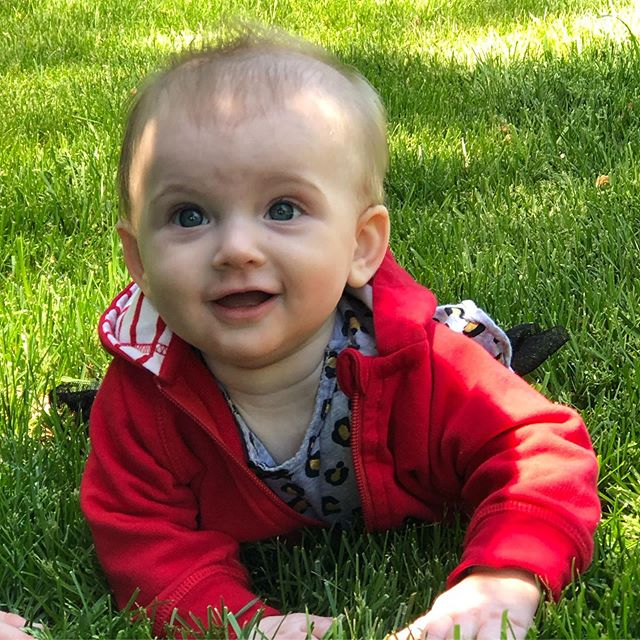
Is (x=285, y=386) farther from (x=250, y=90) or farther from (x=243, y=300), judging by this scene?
(x=250, y=90)

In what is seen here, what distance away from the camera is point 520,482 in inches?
72.4

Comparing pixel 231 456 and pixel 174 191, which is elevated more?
pixel 174 191

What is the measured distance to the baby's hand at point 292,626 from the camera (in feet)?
5.78

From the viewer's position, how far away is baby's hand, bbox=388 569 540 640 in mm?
1682

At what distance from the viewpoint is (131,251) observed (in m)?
2.09

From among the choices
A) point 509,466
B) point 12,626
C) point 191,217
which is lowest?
point 12,626

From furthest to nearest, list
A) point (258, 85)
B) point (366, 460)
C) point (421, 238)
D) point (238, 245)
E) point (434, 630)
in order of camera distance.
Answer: point (421, 238)
point (366, 460)
point (258, 85)
point (238, 245)
point (434, 630)

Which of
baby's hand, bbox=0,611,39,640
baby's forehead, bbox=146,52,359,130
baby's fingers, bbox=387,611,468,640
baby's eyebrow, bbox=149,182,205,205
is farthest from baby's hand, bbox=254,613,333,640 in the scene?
baby's forehead, bbox=146,52,359,130

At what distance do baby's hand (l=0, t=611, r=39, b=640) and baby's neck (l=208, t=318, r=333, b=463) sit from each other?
1.73ft

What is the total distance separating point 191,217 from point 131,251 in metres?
0.27

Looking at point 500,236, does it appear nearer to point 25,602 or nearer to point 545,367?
point 545,367

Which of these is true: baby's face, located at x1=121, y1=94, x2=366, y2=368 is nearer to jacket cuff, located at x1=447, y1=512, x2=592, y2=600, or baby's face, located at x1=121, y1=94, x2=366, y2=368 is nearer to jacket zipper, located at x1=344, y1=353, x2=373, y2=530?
jacket zipper, located at x1=344, y1=353, x2=373, y2=530

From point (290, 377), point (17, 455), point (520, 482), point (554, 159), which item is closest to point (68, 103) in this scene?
point (554, 159)

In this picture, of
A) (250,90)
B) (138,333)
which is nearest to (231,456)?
(138,333)
